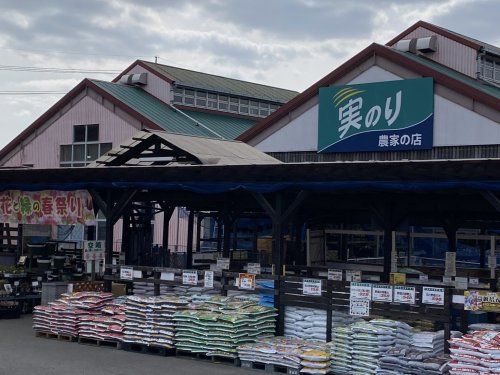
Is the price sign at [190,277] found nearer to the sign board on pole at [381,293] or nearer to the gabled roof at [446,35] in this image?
the sign board on pole at [381,293]

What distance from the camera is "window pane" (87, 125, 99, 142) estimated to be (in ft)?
139

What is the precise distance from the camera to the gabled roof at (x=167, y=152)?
21.4 metres

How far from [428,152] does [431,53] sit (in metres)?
7.41

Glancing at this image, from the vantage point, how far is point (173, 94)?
4525 cm

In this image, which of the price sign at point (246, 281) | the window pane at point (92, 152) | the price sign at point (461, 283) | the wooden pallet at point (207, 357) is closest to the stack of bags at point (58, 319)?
the wooden pallet at point (207, 357)

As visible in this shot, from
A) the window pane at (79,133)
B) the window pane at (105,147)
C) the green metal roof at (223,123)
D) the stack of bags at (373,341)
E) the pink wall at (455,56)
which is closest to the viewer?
the stack of bags at (373,341)

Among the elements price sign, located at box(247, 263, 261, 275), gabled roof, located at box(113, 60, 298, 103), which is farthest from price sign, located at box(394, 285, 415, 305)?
gabled roof, located at box(113, 60, 298, 103)

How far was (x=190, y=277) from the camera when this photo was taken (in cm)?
1716

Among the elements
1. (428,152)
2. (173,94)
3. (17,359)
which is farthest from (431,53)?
(17,359)

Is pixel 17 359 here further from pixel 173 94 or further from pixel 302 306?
pixel 173 94

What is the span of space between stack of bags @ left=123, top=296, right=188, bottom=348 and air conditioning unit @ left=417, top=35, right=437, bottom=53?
76.2 feet

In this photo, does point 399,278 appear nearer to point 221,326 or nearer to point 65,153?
point 221,326

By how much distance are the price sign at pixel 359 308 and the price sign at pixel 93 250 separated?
27.2 ft

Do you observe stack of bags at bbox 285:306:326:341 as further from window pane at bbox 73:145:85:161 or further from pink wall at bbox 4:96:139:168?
window pane at bbox 73:145:85:161
